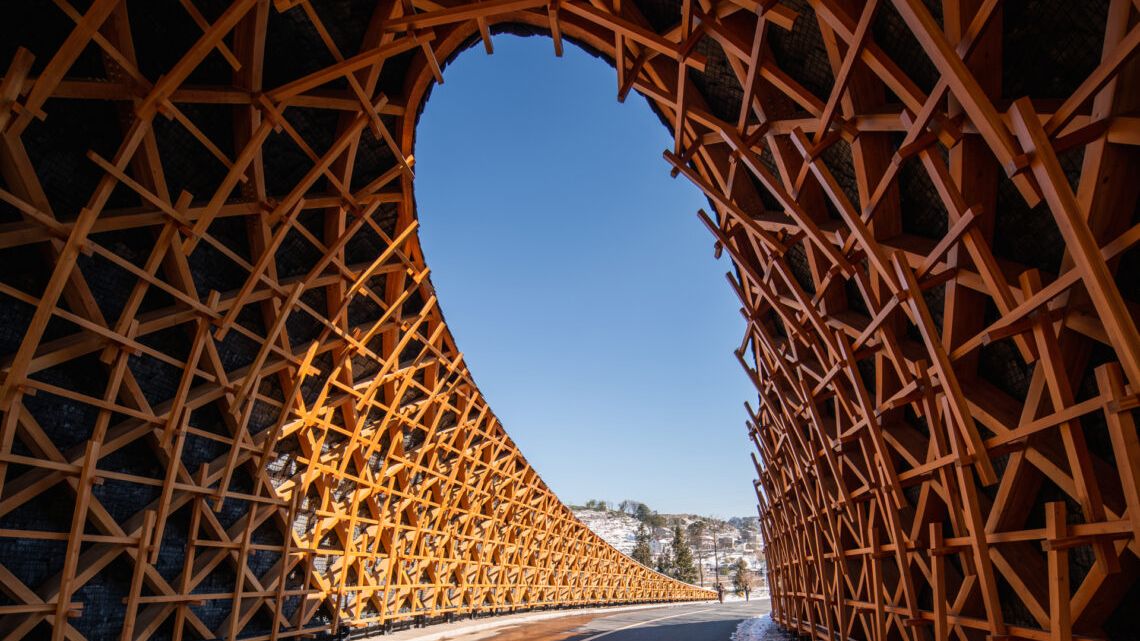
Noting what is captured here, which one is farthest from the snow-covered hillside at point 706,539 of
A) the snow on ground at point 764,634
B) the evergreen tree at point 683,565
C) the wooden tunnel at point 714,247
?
the wooden tunnel at point 714,247

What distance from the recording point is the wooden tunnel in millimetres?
4340

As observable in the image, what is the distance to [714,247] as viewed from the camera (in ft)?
39.1

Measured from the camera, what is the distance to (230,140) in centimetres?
927

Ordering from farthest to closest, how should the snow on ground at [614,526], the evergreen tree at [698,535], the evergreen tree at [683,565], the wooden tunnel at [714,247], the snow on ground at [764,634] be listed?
the evergreen tree at [698,535] → the snow on ground at [614,526] → the evergreen tree at [683,565] → the snow on ground at [764,634] → the wooden tunnel at [714,247]

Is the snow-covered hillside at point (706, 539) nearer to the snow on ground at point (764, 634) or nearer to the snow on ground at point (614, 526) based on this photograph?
the snow on ground at point (614, 526)

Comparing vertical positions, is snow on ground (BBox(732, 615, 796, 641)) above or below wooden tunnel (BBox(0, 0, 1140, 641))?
below

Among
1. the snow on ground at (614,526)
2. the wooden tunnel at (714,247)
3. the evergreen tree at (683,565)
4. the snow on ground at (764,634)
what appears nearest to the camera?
the wooden tunnel at (714,247)

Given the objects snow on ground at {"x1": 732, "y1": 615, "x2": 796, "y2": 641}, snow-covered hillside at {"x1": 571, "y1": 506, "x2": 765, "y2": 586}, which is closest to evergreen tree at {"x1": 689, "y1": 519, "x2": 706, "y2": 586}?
snow-covered hillside at {"x1": 571, "y1": 506, "x2": 765, "y2": 586}

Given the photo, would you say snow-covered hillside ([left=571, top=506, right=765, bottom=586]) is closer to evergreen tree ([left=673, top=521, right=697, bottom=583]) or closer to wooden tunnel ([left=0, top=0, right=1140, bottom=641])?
evergreen tree ([left=673, top=521, right=697, bottom=583])

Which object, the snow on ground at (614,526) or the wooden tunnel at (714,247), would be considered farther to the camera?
the snow on ground at (614,526)

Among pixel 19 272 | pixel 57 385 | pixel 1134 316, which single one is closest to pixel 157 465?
pixel 57 385

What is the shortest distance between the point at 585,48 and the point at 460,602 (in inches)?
824

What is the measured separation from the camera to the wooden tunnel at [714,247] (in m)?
4.34

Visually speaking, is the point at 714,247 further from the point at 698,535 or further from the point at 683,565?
the point at 698,535
